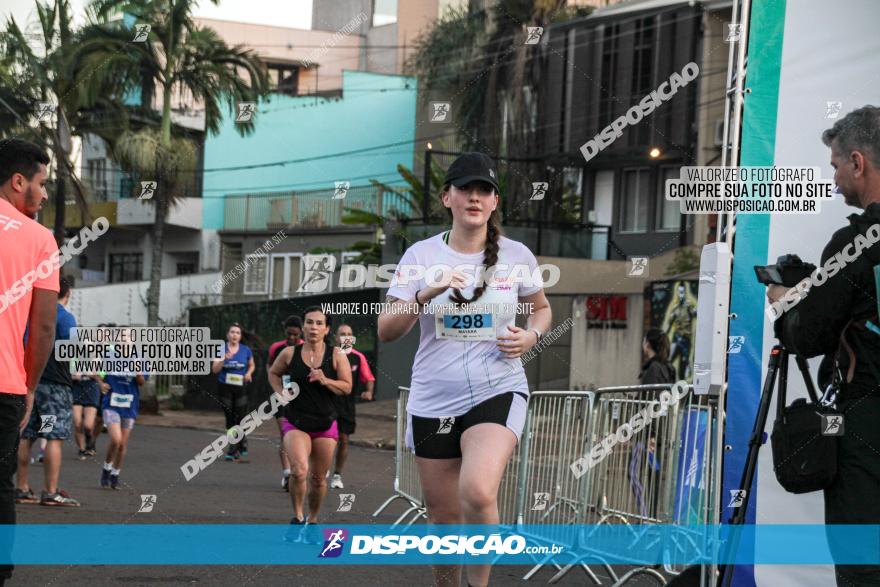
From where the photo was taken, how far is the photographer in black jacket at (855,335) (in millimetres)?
4531

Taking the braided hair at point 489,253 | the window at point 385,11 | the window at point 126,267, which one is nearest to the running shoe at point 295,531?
the braided hair at point 489,253

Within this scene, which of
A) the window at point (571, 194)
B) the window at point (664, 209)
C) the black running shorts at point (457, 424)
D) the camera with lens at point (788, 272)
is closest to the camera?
the camera with lens at point (788, 272)

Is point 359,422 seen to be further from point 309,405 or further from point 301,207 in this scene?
point 309,405

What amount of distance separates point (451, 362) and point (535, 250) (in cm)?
2555

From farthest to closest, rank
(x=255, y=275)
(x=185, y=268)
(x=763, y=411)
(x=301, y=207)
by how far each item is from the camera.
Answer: (x=185, y=268)
(x=301, y=207)
(x=255, y=275)
(x=763, y=411)

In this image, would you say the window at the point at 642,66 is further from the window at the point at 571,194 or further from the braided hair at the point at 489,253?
the braided hair at the point at 489,253

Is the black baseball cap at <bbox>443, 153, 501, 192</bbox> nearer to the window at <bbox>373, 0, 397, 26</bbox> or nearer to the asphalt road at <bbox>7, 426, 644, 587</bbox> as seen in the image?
the asphalt road at <bbox>7, 426, 644, 587</bbox>

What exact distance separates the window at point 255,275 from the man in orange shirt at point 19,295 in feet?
112

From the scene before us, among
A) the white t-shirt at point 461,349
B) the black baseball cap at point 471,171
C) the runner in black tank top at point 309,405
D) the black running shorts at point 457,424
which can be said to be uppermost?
the black baseball cap at point 471,171

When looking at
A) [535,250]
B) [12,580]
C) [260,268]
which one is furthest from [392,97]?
[12,580]

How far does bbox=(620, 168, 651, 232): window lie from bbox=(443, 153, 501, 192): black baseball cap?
87.9 ft

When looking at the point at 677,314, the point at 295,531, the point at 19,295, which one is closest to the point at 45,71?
the point at 677,314

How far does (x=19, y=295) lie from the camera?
5770 mm

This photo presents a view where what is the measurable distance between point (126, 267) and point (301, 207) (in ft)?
29.5
